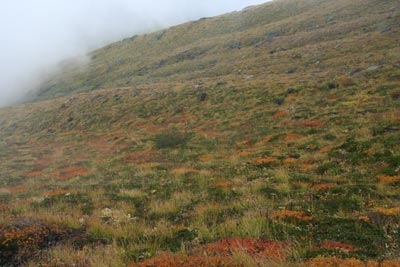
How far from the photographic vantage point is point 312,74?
36.2 metres

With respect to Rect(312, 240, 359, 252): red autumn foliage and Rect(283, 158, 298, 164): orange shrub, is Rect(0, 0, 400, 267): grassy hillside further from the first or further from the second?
Rect(283, 158, 298, 164): orange shrub

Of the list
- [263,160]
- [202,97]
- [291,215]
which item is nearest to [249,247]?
[291,215]

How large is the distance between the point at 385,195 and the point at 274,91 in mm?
26218

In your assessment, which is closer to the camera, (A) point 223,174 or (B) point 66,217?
(B) point 66,217

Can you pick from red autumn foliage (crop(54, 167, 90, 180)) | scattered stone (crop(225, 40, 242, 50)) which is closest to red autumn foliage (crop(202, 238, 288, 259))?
red autumn foliage (crop(54, 167, 90, 180))

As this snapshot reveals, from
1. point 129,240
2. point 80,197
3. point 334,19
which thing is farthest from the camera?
point 334,19

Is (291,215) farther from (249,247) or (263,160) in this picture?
(263,160)

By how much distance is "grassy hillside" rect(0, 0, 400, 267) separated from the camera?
590 cm

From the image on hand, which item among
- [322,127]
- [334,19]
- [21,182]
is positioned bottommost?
[322,127]

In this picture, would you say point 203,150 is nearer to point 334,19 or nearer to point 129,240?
point 129,240

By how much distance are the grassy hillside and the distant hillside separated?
0.50m

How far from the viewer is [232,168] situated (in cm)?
1448

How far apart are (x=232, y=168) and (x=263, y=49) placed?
50.0m

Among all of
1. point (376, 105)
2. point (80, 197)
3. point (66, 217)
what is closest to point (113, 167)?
point (80, 197)
